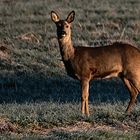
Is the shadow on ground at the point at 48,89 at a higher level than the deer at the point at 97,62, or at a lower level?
lower

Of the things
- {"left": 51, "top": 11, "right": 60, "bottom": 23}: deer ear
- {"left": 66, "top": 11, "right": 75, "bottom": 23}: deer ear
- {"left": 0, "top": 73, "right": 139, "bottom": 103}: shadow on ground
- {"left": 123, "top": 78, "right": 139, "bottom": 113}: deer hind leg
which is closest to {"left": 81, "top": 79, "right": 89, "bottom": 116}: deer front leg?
{"left": 123, "top": 78, "right": 139, "bottom": 113}: deer hind leg

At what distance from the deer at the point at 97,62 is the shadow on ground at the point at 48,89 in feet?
13.1

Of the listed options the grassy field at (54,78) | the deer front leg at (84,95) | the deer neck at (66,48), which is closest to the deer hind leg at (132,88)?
the grassy field at (54,78)

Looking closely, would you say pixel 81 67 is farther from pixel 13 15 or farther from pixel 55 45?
pixel 13 15

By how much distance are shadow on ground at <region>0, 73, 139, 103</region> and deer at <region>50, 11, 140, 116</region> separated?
4.00 metres

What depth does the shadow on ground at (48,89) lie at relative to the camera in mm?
18797

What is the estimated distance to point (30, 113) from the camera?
1223 cm

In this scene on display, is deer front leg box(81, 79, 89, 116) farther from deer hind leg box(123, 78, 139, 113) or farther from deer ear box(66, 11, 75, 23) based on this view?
deer ear box(66, 11, 75, 23)

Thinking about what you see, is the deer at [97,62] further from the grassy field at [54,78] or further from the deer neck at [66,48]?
the grassy field at [54,78]

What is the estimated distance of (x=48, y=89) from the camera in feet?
66.8

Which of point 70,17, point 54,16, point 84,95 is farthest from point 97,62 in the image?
point 54,16

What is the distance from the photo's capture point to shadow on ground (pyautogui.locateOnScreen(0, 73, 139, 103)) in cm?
1880

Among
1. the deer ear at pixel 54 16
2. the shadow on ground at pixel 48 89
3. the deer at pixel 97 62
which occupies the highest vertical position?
the deer ear at pixel 54 16

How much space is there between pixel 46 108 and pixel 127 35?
15245mm
